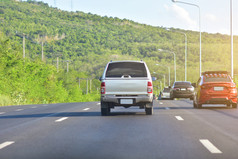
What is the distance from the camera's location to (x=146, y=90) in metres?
17.0

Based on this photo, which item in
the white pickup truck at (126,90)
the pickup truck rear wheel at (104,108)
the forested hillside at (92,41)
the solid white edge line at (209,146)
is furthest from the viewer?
the forested hillside at (92,41)

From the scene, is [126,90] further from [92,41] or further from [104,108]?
[92,41]

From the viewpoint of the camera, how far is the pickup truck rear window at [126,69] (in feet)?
58.0

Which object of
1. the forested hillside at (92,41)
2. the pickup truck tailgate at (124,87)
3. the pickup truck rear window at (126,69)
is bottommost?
the pickup truck tailgate at (124,87)

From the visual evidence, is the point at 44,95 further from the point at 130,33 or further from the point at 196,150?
the point at 130,33

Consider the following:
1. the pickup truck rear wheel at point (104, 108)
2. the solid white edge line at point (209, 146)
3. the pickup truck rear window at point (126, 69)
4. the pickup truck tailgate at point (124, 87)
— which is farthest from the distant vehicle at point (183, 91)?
the solid white edge line at point (209, 146)

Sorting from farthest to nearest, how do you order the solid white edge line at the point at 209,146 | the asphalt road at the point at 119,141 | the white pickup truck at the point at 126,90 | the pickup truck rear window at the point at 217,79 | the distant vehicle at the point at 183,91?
1. the distant vehicle at the point at 183,91
2. the pickup truck rear window at the point at 217,79
3. the white pickup truck at the point at 126,90
4. the solid white edge line at the point at 209,146
5. the asphalt road at the point at 119,141

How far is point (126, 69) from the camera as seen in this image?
18156 millimetres

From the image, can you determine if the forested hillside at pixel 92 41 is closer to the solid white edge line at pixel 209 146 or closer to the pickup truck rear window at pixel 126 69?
→ the pickup truck rear window at pixel 126 69

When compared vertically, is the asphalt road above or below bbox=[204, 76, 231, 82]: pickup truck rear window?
below

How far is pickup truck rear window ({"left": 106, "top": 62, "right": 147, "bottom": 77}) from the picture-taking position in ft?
58.0

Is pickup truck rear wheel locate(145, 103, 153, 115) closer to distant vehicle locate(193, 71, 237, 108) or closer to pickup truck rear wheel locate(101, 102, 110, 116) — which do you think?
pickup truck rear wheel locate(101, 102, 110, 116)

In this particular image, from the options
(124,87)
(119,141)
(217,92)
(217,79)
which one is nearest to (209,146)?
(119,141)

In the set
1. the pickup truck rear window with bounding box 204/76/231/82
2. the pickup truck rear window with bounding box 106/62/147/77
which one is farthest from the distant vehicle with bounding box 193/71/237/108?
the pickup truck rear window with bounding box 106/62/147/77
